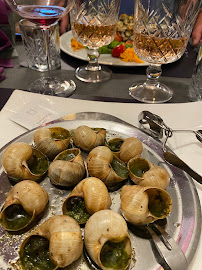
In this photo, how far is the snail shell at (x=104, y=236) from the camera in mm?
321

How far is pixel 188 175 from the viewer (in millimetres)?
464

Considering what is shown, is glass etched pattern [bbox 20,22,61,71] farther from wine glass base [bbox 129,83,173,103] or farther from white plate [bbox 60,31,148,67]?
wine glass base [bbox 129,83,173,103]

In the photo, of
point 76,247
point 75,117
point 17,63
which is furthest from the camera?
point 17,63

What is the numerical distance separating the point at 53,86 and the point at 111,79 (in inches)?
7.2

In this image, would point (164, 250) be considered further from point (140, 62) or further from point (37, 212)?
point (140, 62)

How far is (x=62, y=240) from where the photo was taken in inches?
12.6

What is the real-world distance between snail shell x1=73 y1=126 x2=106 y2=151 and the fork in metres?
0.18

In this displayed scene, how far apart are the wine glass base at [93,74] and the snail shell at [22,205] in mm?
529

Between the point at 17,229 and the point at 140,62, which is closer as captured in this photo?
the point at 17,229

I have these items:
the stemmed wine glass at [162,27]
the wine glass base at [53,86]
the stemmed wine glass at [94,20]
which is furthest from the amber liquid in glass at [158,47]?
the wine glass base at [53,86]

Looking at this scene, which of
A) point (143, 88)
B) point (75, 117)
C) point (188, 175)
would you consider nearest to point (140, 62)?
point (143, 88)

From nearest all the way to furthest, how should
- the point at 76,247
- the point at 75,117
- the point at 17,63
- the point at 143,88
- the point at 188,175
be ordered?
the point at 76,247
the point at 188,175
the point at 75,117
the point at 143,88
the point at 17,63

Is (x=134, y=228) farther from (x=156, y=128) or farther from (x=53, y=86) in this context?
(x=53, y=86)

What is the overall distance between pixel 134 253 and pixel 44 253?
114 millimetres
